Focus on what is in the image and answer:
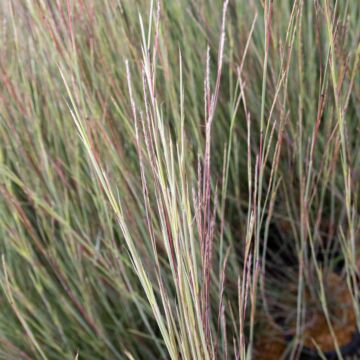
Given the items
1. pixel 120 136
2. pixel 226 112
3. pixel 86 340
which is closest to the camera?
pixel 86 340

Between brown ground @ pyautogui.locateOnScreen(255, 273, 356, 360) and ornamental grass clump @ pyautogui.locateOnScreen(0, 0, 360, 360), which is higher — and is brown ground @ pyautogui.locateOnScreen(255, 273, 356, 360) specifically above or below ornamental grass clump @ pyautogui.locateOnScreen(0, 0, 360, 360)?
below

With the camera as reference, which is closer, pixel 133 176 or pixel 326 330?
pixel 133 176

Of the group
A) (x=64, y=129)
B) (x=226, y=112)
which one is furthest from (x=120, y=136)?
(x=226, y=112)

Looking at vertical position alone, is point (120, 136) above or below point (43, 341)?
above

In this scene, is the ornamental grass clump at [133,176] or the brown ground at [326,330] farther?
the brown ground at [326,330]

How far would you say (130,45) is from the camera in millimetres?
891

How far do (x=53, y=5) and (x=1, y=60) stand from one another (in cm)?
14

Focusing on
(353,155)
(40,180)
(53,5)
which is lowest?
(353,155)

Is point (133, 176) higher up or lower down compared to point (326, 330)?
higher up

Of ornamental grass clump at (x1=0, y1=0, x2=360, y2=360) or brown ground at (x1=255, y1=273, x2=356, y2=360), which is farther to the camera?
brown ground at (x1=255, y1=273, x2=356, y2=360)

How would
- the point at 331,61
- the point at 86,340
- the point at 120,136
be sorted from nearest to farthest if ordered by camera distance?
the point at 331,61 < the point at 86,340 < the point at 120,136

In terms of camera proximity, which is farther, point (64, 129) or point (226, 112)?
point (226, 112)

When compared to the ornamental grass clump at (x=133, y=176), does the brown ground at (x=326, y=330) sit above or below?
below

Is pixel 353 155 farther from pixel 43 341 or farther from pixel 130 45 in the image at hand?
pixel 43 341
